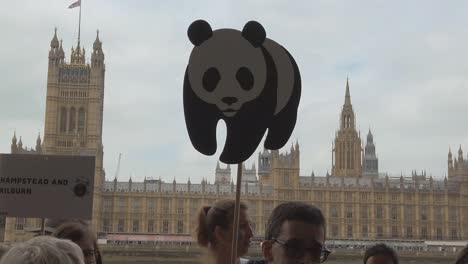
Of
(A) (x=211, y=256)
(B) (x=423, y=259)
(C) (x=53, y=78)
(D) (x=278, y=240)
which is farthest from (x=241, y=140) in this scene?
(C) (x=53, y=78)

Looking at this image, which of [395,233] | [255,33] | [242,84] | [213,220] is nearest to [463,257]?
[213,220]

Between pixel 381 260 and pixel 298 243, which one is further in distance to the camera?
pixel 381 260

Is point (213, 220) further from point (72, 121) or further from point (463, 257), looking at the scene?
point (72, 121)

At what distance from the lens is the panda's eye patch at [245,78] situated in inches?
103

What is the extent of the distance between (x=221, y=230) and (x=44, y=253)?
3.31 feet

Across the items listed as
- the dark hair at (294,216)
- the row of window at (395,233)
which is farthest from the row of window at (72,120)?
the dark hair at (294,216)

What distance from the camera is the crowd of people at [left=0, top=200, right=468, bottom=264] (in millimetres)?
1817

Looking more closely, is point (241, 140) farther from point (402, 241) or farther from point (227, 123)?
point (402, 241)

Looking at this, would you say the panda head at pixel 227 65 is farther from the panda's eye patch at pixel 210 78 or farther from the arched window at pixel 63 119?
the arched window at pixel 63 119

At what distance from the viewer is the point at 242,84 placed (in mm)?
2607

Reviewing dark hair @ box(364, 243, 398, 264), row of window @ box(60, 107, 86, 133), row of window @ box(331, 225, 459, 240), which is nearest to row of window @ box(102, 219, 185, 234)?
row of window @ box(60, 107, 86, 133)

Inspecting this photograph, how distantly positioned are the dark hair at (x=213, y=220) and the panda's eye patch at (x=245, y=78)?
1.68 feet

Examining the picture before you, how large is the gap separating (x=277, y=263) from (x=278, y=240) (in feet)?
0.24

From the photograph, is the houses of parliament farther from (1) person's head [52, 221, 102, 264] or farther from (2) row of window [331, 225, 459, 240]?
(1) person's head [52, 221, 102, 264]
